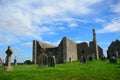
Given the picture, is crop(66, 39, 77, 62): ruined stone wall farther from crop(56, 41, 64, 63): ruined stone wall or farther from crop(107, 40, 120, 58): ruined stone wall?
crop(107, 40, 120, 58): ruined stone wall

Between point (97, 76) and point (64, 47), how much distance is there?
4516cm

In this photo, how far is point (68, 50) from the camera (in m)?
62.5

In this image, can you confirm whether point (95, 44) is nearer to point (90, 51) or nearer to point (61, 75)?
point (90, 51)

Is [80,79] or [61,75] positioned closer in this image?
[80,79]

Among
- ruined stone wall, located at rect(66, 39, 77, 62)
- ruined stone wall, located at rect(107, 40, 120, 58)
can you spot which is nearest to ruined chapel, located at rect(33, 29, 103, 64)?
ruined stone wall, located at rect(66, 39, 77, 62)

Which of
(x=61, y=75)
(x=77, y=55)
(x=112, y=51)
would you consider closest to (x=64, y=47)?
(x=77, y=55)

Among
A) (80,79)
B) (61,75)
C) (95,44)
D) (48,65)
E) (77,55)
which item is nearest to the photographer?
(80,79)

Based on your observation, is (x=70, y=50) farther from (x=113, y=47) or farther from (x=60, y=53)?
(x=113, y=47)

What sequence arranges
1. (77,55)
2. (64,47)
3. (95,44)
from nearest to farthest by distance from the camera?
(64,47) < (95,44) < (77,55)

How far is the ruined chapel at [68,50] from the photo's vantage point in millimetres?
61188

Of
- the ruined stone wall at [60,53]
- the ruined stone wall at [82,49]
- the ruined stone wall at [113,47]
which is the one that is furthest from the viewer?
the ruined stone wall at [82,49]

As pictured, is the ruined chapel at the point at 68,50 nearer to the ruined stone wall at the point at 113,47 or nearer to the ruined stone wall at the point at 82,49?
the ruined stone wall at the point at 82,49

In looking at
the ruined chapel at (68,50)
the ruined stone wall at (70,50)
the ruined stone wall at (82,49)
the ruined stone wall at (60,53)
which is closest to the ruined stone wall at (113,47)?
the ruined chapel at (68,50)

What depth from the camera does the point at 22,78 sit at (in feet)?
53.4
